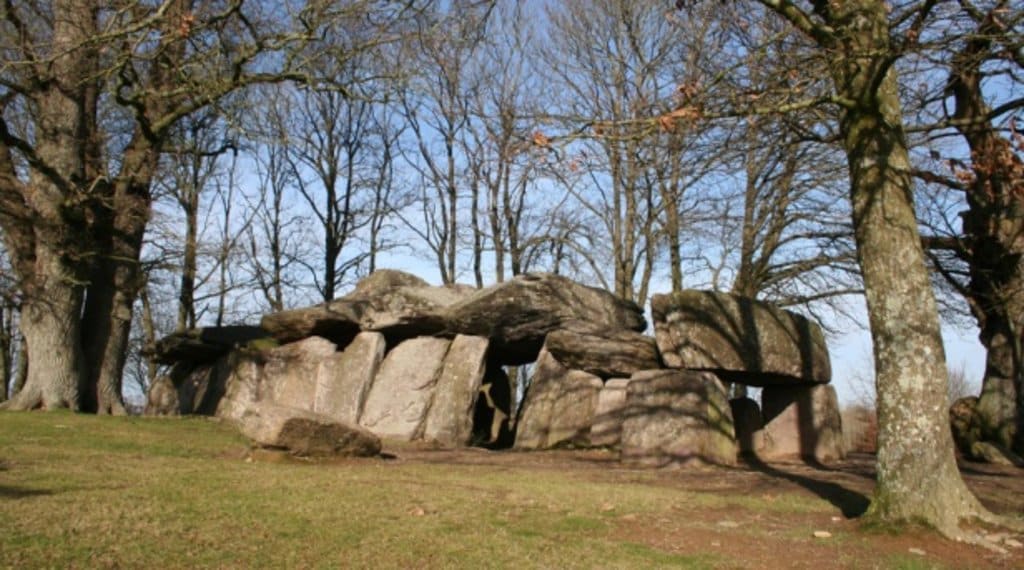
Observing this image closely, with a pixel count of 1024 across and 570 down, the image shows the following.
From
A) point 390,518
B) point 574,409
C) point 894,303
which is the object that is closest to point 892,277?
point 894,303

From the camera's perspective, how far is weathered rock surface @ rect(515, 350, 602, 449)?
16422 millimetres

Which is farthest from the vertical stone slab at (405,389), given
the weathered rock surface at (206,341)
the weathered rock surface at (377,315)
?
the weathered rock surface at (206,341)

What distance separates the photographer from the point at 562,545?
704 centimetres

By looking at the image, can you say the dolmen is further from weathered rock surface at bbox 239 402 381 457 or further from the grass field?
the grass field

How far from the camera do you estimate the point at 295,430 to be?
11.0 metres

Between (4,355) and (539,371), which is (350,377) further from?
(4,355)

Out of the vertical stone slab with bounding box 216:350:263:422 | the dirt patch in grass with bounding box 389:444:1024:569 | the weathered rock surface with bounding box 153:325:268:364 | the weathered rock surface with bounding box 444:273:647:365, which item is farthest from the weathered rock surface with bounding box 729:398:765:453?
the weathered rock surface with bounding box 153:325:268:364

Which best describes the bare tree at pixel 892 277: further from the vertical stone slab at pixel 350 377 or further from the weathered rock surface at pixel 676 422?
the vertical stone slab at pixel 350 377

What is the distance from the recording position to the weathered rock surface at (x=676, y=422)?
13109 mm

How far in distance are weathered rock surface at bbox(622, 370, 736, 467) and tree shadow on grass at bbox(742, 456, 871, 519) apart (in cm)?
75

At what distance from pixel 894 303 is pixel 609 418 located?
27.2 feet

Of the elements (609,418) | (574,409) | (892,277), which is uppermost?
(892,277)

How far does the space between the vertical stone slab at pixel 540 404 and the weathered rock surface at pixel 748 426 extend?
3.23 meters

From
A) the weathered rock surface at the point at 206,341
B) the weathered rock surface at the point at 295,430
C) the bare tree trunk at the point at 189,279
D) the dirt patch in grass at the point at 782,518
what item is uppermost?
the bare tree trunk at the point at 189,279
